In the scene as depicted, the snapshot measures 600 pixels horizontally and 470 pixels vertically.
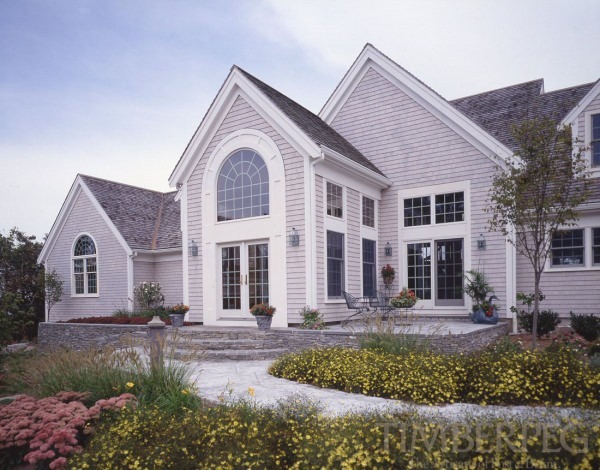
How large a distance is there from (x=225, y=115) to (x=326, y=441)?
424 inches

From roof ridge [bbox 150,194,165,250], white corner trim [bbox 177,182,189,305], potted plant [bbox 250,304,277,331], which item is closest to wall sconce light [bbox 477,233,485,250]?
potted plant [bbox 250,304,277,331]

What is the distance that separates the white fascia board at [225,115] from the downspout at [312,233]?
0.32 m

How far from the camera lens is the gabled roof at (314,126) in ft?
40.4

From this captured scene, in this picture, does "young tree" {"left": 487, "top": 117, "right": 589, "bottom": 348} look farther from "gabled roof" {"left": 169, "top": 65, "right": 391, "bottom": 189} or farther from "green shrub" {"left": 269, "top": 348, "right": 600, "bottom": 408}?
"gabled roof" {"left": 169, "top": 65, "right": 391, "bottom": 189}

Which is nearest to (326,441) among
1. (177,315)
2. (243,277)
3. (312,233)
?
(312,233)

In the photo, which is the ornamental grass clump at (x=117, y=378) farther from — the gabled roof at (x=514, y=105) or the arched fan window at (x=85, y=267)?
the arched fan window at (x=85, y=267)

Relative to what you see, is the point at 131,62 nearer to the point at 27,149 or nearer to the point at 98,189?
the point at 27,149

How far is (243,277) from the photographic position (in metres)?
12.7

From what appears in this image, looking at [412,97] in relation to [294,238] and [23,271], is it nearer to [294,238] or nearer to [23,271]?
[294,238]

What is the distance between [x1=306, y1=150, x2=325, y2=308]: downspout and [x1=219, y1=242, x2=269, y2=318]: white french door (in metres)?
1.46

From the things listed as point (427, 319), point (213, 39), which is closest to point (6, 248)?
point (213, 39)

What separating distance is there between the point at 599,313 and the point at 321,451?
1091cm

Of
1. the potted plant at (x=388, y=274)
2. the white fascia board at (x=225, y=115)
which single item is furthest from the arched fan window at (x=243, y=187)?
the potted plant at (x=388, y=274)

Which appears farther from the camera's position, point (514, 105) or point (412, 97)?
point (514, 105)
